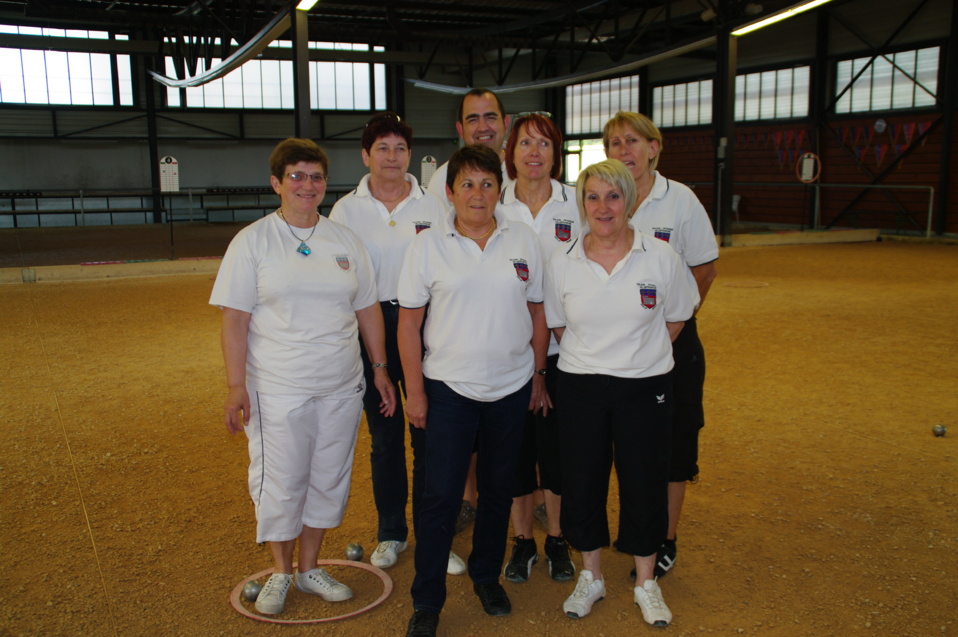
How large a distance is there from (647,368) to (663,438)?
27cm

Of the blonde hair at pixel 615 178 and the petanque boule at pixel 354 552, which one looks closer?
the blonde hair at pixel 615 178

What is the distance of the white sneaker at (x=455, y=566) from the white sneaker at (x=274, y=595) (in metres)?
0.65

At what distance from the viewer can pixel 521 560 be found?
3.27m

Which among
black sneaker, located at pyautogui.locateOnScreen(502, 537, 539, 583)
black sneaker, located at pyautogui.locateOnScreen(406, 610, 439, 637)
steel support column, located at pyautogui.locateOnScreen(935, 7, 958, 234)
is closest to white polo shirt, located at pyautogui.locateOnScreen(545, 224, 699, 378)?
black sneaker, located at pyautogui.locateOnScreen(502, 537, 539, 583)

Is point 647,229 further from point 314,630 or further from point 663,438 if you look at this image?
point 314,630

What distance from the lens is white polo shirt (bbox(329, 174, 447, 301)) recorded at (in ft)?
10.9

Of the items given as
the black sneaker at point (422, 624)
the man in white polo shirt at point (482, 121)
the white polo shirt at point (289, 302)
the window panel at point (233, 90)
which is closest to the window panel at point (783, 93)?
the window panel at point (233, 90)

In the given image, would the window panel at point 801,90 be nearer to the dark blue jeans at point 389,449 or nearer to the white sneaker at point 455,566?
the dark blue jeans at point 389,449

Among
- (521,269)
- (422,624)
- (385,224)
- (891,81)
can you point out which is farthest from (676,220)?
(891,81)

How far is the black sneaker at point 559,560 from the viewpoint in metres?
3.24

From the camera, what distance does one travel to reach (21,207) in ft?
78.9

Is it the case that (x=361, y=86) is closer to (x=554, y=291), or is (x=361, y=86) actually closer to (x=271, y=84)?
(x=271, y=84)

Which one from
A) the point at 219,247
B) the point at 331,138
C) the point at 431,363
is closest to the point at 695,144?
the point at 331,138

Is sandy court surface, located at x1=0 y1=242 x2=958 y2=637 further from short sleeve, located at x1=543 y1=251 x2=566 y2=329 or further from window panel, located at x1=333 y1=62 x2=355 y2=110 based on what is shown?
window panel, located at x1=333 y1=62 x2=355 y2=110
